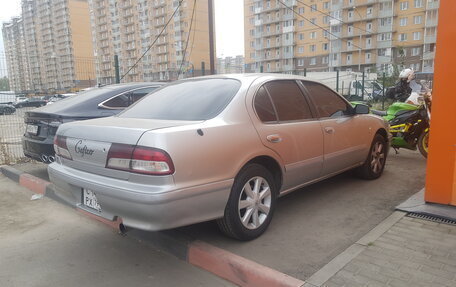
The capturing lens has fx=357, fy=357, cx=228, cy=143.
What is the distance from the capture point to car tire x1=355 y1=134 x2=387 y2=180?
16.9 feet

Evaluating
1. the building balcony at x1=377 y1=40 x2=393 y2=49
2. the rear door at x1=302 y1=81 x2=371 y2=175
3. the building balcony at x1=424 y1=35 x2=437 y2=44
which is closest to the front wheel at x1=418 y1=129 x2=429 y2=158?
the rear door at x1=302 y1=81 x2=371 y2=175

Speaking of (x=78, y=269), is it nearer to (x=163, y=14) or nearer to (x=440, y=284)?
(x=440, y=284)

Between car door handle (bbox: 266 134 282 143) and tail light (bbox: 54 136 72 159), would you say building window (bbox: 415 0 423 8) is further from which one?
tail light (bbox: 54 136 72 159)

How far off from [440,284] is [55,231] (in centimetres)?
379

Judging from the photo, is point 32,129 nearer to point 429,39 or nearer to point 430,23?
point 429,39

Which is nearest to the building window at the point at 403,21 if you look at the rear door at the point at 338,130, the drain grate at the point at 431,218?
the rear door at the point at 338,130

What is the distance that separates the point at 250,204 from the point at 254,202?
5cm

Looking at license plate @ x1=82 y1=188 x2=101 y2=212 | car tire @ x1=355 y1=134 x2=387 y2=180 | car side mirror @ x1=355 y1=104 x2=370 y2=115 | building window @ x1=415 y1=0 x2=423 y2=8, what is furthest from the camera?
building window @ x1=415 y1=0 x2=423 y2=8

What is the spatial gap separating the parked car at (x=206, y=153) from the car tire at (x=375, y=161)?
0.83 meters

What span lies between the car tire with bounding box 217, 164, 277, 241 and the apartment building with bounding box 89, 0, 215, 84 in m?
72.1

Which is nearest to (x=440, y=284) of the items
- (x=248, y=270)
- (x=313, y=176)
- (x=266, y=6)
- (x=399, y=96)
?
(x=248, y=270)

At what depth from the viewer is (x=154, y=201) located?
2.60 meters

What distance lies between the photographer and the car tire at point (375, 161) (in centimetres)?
516

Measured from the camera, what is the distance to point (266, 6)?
7725cm
